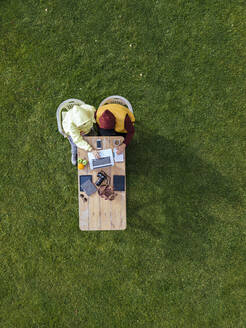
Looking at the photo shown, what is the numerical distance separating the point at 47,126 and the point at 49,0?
2626 mm

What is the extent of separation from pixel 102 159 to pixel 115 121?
63cm

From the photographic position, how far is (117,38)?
506cm

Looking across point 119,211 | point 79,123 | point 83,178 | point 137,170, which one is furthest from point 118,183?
point 137,170

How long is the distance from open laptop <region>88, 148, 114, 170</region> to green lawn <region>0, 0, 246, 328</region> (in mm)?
1159

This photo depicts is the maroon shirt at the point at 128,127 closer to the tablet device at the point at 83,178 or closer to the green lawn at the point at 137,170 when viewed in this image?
the tablet device at the point at 83,178

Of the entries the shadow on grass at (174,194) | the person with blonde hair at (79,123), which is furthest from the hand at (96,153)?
the shadow on grass at (174,194)

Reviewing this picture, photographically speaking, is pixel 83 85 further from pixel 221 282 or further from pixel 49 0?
pixel 221 282

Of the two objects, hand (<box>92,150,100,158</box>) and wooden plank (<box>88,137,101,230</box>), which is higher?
hand (<box>92,150,100,158</box>)

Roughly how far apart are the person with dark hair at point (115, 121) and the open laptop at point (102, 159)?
0.53ft

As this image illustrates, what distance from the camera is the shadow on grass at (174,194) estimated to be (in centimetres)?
494

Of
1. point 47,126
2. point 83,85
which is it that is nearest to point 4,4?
point 83,85

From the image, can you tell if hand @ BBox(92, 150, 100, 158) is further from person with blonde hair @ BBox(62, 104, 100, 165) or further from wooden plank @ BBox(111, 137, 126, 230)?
wooden plank @ BBox(111, 137, 126, 230)

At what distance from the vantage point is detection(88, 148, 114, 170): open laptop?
12.8 ft

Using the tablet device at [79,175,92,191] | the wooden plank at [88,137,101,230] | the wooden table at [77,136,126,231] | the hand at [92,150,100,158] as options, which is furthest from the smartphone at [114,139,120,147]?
the wooden plank at [88,137,101,230]
